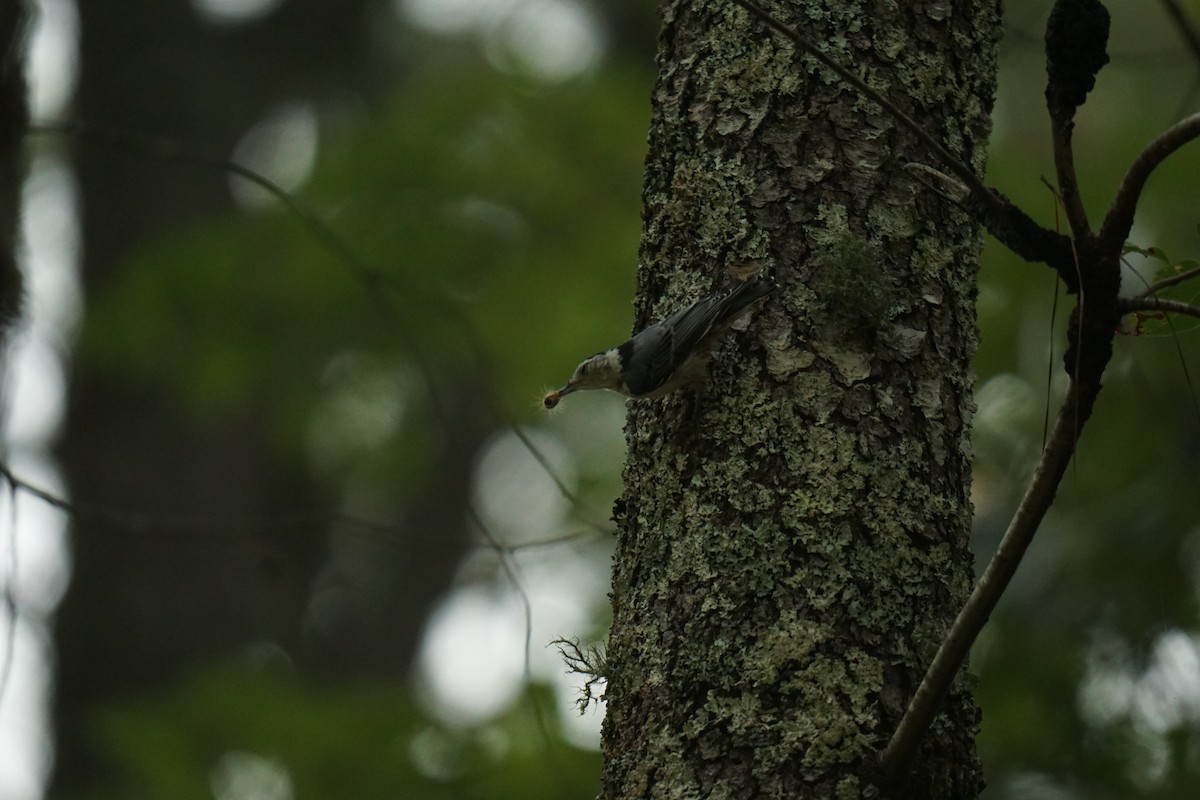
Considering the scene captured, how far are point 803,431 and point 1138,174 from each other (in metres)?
0.72

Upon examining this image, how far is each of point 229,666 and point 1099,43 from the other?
14.0ft

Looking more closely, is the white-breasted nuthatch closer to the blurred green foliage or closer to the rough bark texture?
the rough bark texture

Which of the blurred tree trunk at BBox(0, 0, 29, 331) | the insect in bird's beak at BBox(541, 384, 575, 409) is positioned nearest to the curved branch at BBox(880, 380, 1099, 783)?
the insect in bird's beak at BBox(541, 384, 575, 409)

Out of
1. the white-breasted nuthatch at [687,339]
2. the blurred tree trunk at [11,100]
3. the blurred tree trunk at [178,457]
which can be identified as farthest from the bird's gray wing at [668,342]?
the blurred tree trunk at [178,457]

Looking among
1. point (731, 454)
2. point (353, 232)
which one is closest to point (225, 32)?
point (353, 232)

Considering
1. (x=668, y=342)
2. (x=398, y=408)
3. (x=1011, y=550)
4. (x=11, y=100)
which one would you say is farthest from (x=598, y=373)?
(x=398, y=408)

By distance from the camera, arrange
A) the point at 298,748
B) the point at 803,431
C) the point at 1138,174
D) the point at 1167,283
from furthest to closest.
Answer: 1. the point at 298,748
2. the point at 803,431
3. the point at 1167,283
4. the point at 1138,174

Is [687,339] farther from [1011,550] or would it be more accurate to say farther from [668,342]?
[1011,550]

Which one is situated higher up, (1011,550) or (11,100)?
(11,100)

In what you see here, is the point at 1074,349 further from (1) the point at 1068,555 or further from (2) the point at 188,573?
(2) the point at 188,573

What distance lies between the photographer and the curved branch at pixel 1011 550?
1.48m

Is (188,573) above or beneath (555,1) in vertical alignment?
beneath

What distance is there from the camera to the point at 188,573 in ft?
22.8

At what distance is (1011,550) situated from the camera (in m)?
1.50
